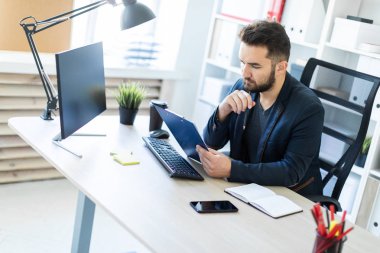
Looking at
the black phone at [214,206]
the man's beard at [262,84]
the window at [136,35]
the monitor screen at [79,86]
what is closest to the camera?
the black phone at [214,206]

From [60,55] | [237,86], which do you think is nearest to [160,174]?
[60,55]

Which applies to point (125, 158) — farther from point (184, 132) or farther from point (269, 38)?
point (269, 38)

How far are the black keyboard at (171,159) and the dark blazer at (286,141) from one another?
0.16 m

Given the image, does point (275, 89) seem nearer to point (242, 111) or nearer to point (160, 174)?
point (242, 111)

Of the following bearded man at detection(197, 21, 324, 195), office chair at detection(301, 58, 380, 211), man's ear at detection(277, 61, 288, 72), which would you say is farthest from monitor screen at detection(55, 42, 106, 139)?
office chair at detection(301, 58, 380, 211)

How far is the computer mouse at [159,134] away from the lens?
7.46ft

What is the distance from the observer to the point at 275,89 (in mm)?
2207

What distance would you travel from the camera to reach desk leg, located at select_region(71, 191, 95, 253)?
2041 mm

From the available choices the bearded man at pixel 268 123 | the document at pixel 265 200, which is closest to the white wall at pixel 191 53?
the bearded man at pixel 268 123

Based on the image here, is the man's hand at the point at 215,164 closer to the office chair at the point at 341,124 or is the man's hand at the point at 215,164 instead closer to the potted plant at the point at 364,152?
the office chair at the point at 341,124

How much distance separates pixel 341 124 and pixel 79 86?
4.07ft

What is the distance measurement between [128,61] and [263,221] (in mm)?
2227

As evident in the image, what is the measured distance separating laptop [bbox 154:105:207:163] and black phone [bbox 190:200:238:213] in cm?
30

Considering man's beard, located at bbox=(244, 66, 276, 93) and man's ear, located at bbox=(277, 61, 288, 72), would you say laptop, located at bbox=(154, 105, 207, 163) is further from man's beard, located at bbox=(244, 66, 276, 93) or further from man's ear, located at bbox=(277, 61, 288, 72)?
man's ear, located at bbox=(277, 61, 288, 72)
